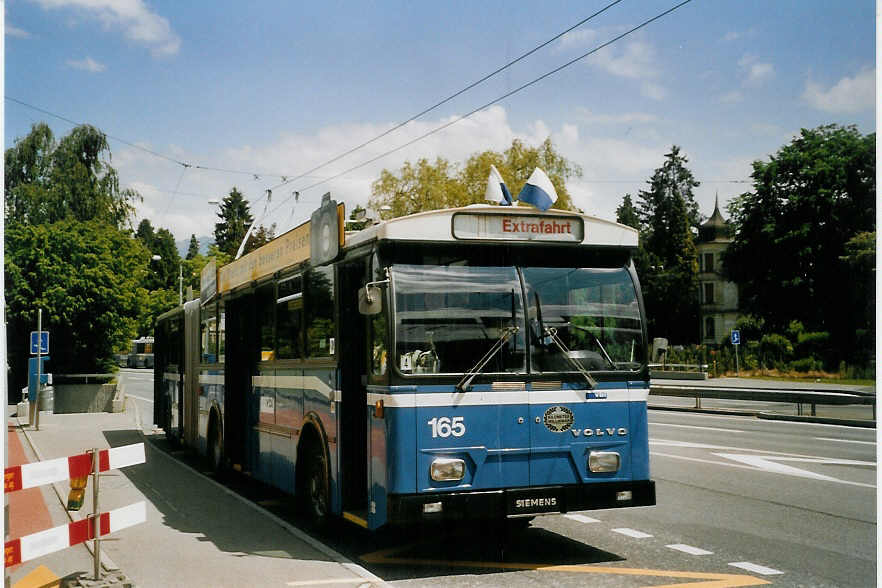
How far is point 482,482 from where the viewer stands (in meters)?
7.60

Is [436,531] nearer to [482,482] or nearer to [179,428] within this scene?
[482,482]

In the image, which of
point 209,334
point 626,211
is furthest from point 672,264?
point 209,334

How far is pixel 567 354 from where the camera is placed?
798 centimetres

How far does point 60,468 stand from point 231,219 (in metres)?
99.4

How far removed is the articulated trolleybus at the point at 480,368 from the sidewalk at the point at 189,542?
0.55 meters

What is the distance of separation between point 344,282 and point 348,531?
2594 millimetres

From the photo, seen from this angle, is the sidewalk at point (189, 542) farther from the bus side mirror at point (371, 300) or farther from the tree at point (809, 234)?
the tree at point (809, 234)

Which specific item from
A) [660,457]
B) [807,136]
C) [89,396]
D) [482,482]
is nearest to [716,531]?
[482,482]

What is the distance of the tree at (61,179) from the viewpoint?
38.7 metres

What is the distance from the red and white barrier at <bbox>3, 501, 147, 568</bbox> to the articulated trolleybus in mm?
1855

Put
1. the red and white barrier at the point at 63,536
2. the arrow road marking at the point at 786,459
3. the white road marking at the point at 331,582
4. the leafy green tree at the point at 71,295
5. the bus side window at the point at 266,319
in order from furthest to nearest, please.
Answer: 1. the leafy green tree at the point at 71,295
2. the arrow road marking at the point at 786,459
3. the bus side window at the point at 266,319
4. the white road marking at the point at 331,582
5. the red and white barrier at the point at 63,536

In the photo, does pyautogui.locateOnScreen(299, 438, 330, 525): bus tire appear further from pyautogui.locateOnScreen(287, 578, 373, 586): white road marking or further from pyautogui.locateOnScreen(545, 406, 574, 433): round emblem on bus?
pyautogui.locateOnScreen(545, 406, 574, 433): round emblem on bus

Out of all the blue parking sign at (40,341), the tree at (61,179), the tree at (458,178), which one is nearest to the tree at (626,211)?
the tree at (458,178)

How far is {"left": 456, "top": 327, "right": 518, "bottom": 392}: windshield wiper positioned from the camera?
7609 mm
